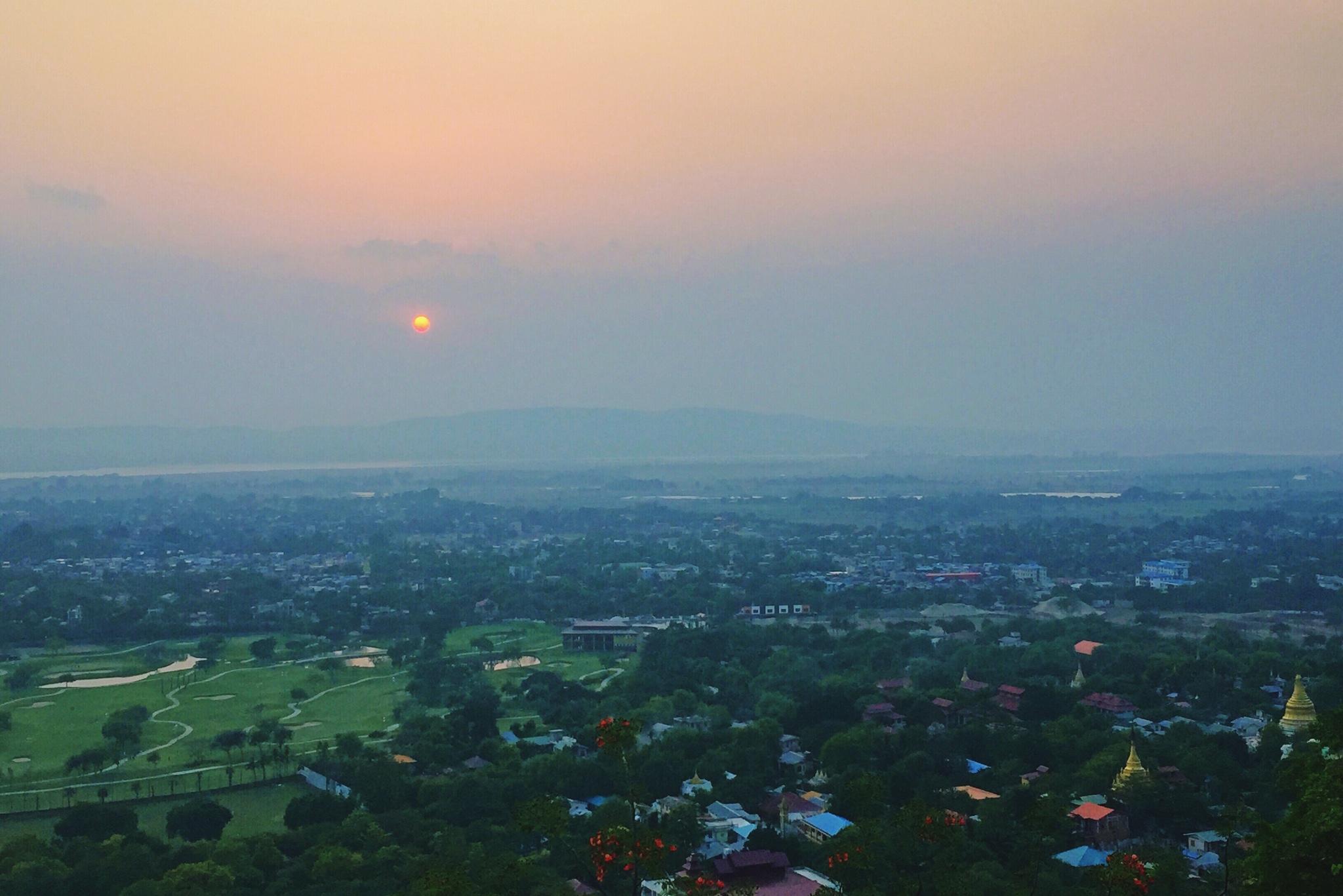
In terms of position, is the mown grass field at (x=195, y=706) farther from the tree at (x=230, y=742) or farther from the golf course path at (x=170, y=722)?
the tree at (x=230, y=742)

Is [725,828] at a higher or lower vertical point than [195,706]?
higher

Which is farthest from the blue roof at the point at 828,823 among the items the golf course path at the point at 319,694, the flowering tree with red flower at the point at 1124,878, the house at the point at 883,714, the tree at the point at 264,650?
the tree at the point at 264,650

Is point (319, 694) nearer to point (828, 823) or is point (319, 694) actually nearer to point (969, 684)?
point (969, 684)

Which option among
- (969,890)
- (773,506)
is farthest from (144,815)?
(773,506)

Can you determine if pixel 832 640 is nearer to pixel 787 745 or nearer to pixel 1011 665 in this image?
pixel 1011 665

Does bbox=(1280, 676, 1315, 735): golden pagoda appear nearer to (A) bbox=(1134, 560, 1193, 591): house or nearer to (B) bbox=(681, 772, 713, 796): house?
(B) bbox=(681, 772, 713, 796): house

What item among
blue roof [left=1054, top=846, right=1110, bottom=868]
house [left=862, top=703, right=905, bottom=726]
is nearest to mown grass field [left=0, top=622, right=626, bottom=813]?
house [left=862, top=703, right=905, bottom=726]

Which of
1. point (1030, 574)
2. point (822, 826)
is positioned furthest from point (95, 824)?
point (1030, 574)
